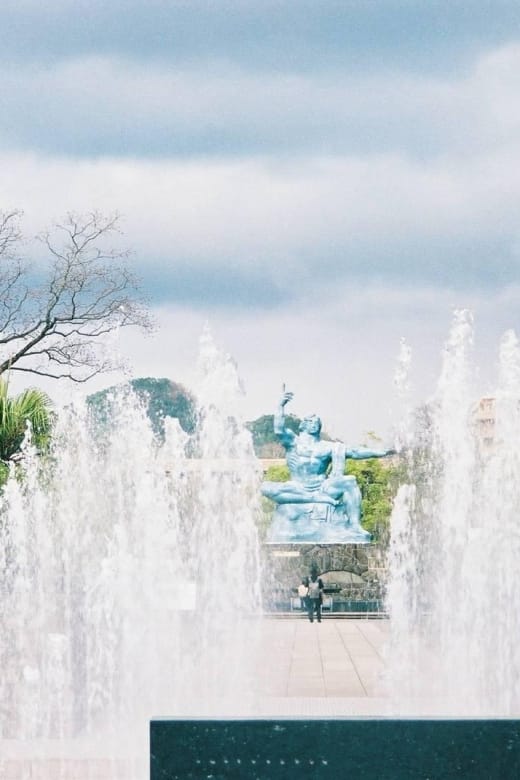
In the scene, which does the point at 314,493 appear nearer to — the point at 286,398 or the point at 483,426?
the point at 286,398

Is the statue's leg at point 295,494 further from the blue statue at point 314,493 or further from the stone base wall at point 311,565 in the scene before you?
the stone base wall at point 311,565

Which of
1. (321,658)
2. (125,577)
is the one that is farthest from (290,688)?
(125,577)

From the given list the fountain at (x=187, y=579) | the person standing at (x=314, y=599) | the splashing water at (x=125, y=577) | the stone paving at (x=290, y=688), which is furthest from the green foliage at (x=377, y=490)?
the stone paving at (x=290, y=688)

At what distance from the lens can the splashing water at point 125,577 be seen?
1159 centimetres

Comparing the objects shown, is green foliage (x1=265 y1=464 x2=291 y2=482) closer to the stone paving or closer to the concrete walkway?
the stone paving

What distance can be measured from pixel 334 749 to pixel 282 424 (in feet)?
93.6

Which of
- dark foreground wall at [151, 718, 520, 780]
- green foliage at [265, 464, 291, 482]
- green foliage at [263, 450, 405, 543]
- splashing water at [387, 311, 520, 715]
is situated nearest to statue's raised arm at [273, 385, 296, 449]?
splashing water at [387, 311, 520, 715]

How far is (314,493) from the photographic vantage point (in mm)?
32375

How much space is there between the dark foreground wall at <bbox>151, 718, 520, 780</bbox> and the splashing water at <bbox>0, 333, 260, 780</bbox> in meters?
5.46

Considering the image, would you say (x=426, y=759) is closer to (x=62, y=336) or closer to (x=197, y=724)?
(x=197, y=724)

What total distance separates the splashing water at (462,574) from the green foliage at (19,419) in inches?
309

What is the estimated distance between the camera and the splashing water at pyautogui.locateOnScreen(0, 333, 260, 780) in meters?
11.6

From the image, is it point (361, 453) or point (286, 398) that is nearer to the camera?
point (286, 398)

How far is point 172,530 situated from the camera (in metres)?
24.3
